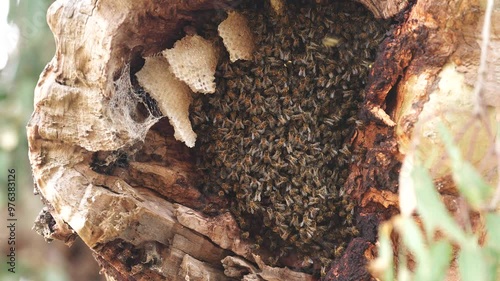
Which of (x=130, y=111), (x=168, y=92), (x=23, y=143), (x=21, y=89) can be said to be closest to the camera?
(x=130, y=111)

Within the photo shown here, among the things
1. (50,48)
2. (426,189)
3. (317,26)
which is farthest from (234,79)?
(50,48)

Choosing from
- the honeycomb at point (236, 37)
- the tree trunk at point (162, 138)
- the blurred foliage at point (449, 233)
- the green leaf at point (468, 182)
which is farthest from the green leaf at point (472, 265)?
the honeycomb at point (236, 37)

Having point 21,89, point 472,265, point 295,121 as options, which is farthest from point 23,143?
point 472,265

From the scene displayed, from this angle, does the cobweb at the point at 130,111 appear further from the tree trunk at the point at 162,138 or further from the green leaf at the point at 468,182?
the green leaf at the point at 468,182

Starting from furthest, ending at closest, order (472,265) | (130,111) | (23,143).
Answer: (23,143), (130,111), (472,265)

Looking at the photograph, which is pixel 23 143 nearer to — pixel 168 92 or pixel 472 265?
pixel 168 92
